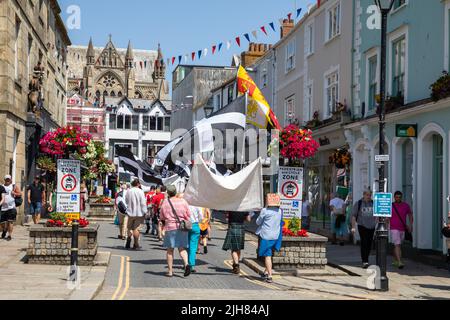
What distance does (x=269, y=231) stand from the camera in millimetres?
14258

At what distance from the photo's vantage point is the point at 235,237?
14664mm

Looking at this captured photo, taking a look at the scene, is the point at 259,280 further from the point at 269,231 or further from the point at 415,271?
the point at 415,271

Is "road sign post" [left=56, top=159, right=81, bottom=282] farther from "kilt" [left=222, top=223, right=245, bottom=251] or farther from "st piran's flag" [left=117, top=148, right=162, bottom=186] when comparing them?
"st piran's flag" [left=117, top=148, right=162, bottom=186]

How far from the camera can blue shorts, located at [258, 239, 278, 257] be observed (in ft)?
46.1

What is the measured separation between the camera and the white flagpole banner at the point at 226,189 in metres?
15.1

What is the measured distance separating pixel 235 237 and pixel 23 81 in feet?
49.7

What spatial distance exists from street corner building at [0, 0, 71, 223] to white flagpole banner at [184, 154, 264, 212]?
10.1 meters

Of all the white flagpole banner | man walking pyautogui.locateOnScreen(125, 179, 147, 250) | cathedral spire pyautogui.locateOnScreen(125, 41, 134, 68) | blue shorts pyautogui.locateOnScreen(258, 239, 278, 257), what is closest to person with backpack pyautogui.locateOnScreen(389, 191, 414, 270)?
the white flagpole banner

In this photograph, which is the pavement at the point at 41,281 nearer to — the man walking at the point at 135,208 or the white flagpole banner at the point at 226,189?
the white flagpole banner at the point at 226,189

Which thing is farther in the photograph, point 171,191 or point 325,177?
point 325,177

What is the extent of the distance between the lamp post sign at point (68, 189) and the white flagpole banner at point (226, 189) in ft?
8.15

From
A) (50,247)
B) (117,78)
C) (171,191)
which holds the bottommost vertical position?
(50,247)

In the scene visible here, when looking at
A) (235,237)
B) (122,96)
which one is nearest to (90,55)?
(122,96)

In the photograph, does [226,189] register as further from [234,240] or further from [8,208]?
[8,208]
